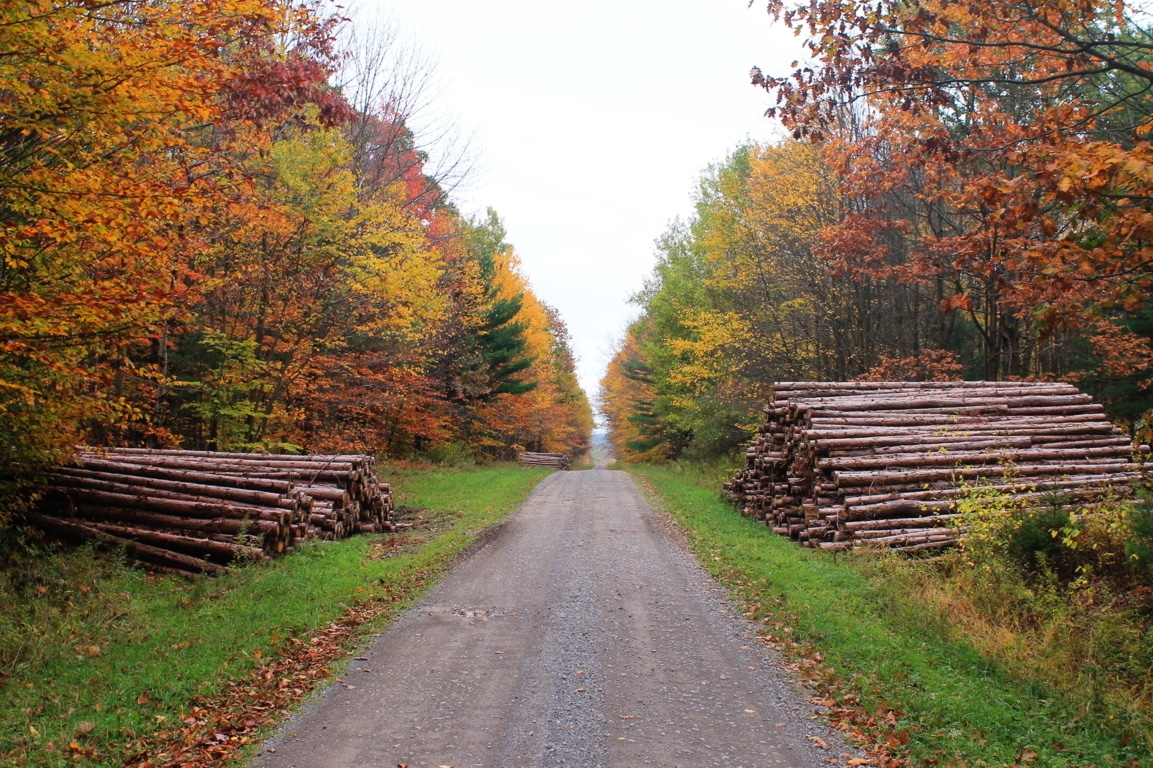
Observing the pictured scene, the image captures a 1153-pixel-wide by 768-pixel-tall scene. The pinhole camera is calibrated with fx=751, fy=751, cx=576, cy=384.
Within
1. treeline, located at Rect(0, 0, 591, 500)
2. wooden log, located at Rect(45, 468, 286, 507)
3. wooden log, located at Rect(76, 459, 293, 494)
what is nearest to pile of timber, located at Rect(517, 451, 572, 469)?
treeline, located at Rect(0, 0, 591, 500)

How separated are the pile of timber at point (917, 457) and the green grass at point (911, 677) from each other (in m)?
1.72

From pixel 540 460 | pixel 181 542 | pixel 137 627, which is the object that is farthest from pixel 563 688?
pixel 540 460

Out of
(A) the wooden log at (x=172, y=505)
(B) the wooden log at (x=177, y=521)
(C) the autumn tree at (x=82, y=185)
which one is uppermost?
(C) the autumn tree at (x=82, y=185)

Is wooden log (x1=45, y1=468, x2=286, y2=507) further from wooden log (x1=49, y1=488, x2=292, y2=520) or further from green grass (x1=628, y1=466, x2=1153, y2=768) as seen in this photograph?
green grass (x1=628, y1=466, x2=1153, y2=768)

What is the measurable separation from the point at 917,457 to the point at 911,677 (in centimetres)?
747

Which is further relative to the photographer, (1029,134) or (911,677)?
(1029,134)

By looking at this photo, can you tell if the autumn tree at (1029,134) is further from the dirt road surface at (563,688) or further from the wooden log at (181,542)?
the wooden log at (181,542)

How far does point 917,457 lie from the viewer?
1295cm

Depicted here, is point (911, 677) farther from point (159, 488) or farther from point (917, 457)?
point (159, 488)

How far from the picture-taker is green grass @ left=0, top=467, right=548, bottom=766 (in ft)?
17.9

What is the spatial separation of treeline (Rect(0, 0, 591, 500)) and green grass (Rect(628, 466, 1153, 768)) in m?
7.74

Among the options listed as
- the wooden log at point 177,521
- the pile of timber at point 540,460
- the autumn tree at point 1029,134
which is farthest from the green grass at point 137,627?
the pile of timber at point 540,460

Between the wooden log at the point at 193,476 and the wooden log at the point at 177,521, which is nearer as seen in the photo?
the wooden log at the point at 177,521

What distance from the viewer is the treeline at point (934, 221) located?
6.16 m
